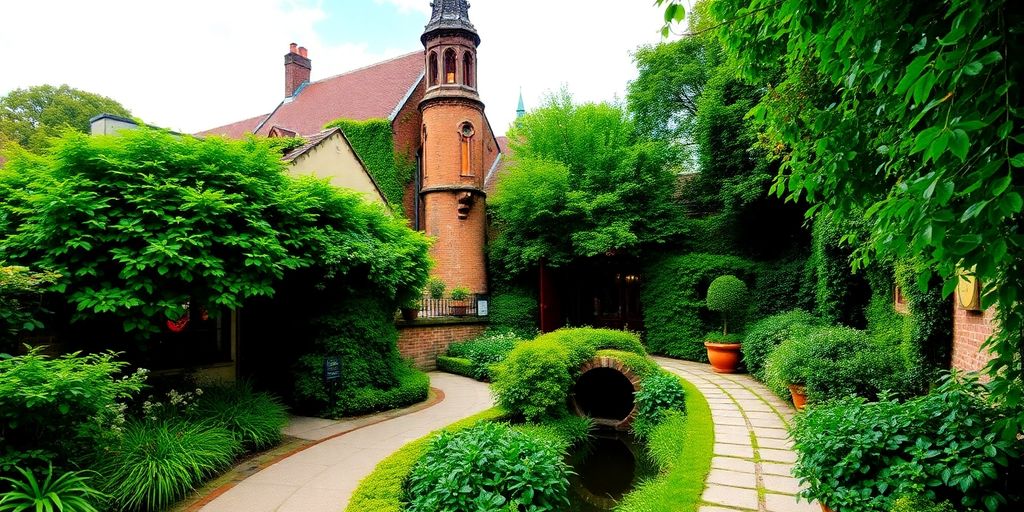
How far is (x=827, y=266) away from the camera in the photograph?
974 centimetres

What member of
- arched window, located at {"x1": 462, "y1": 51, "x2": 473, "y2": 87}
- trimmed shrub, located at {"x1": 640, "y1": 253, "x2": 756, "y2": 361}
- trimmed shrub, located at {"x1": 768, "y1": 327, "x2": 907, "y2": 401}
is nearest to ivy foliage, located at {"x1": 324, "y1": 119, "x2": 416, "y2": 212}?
arched window, located at {"x1": 462, "y1": 51, "x2": 473, "y2": 87}

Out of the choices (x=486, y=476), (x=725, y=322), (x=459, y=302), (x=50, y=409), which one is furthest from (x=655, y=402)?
(x=459, y=302)

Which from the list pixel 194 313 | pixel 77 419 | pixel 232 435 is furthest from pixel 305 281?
pixel 77 419

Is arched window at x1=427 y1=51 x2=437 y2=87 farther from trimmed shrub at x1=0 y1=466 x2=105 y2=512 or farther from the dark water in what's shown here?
trimmed shrub at x1=0 y1=466 x2=105 y2=512

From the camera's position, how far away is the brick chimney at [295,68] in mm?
24812

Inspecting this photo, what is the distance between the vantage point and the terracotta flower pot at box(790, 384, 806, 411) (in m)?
6.82

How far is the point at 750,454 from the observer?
17.7 ft

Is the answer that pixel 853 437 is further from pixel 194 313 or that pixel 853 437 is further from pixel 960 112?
pixel 194 313

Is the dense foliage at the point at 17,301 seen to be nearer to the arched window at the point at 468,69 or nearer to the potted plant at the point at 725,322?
the potted plant at the point at 725,322

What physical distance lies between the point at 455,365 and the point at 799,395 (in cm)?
768

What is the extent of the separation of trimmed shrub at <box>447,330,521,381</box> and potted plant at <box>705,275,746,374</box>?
481 centimetres

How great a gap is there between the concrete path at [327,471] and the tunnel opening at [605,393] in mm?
2073

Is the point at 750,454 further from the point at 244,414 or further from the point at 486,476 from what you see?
the point at 244,414

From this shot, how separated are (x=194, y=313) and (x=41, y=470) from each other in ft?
14.0
